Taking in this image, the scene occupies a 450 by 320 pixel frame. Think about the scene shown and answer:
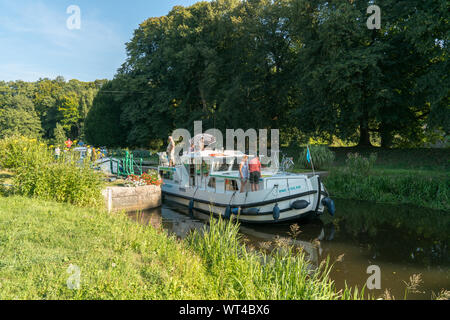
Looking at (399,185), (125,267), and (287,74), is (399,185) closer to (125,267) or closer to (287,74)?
(125,267)

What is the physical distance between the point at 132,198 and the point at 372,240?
8859 millimetres

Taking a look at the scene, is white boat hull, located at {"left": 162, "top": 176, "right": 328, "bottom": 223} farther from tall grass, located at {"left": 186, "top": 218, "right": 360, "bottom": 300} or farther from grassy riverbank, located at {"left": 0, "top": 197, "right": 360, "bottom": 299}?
grassy riverbank, located at {"left": 0, "top": 197, "right": 360, "bottom": 299}

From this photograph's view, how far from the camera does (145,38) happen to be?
41.2m

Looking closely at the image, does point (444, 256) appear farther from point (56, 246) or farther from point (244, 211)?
point (56, 246)

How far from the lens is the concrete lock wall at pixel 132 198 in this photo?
12.1 m

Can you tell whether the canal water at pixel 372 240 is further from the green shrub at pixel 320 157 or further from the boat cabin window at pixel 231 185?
the green shrub at pixel 320 157

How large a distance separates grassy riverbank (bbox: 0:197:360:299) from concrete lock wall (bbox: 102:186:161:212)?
15.7ft

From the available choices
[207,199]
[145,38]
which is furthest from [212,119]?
[207,199]

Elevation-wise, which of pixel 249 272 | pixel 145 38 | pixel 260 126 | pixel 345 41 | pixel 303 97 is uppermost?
pixel 145 38

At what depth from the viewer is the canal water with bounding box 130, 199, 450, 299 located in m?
6.45

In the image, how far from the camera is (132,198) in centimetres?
1309

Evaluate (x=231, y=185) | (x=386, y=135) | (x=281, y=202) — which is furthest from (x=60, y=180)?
(x=386, y=135)

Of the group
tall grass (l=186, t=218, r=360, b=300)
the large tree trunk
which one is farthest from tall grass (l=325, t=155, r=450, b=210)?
the large tree trunk
